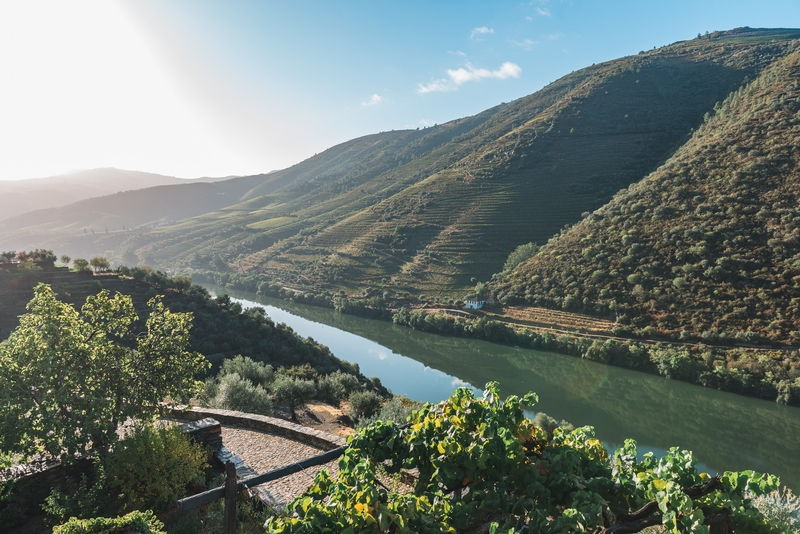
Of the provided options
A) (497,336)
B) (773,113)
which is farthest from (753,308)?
(773,113)

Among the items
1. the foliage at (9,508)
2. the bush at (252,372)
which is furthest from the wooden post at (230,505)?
the bush at (252,372)

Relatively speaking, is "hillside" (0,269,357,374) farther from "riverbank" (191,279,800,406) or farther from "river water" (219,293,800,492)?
"riverbank" (191,279,800,406)

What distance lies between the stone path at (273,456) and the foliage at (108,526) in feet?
→ 9.41

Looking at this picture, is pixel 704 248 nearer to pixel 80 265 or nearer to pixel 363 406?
pixel 363 406

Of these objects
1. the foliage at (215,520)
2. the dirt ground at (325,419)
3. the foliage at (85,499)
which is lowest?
the dirt ground at (325,419)

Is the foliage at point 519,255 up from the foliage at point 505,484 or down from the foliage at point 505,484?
down

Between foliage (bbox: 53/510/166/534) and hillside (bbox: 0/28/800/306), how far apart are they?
146ft

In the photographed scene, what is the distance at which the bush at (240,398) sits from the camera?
1314 centimetres

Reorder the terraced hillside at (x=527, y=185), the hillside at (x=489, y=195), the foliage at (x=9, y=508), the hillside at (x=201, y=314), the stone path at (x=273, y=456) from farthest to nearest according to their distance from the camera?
the hillside at (x=489, y=195)
the terraced hillside at (x=527, y=185)
the hillside at (x=201, y=314)
the stone path at (x=273, y=456)
the foliage at (x=9, y=508)

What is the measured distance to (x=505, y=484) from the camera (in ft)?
9.52

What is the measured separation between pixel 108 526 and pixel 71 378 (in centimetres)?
330

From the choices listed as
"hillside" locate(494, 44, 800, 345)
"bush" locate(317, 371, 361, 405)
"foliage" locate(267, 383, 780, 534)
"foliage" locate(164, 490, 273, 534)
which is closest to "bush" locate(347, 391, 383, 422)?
"bush" locate(317, 371, 361, 405)

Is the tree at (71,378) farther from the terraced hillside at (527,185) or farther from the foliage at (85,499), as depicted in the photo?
the terraced hillside at (527,185)

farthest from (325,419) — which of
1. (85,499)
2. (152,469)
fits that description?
(85,499)
